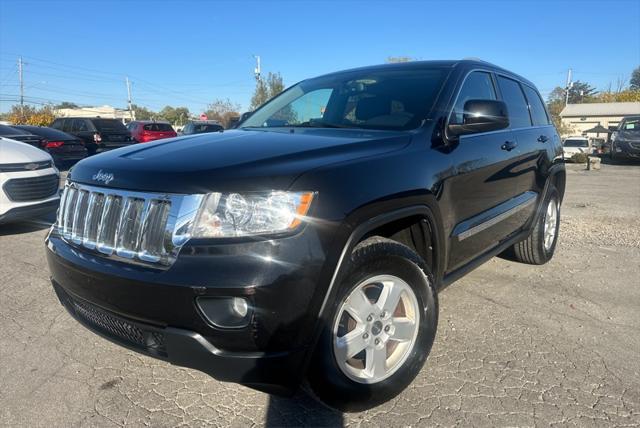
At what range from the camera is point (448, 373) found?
2664mm

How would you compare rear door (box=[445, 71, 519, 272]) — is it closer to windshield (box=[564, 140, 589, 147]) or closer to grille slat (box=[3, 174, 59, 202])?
grille slat (box=[3, 174, 59, 202])

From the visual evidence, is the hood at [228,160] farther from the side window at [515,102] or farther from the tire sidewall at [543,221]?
the tire sidewall at [543,221]

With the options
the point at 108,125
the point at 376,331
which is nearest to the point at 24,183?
the point at 376,331

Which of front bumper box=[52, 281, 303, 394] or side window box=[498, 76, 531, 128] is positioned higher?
side window box=[498, 76, 531, 128]

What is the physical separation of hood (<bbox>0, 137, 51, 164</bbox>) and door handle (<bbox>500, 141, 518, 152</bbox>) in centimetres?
543

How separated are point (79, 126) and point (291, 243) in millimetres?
17896

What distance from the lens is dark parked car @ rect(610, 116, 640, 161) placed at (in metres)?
18.5

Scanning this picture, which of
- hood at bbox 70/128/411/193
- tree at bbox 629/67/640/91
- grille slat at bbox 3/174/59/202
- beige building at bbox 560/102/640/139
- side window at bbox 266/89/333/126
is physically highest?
tree at bbox 629/67/640/91

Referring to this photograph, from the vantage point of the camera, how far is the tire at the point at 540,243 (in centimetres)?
443

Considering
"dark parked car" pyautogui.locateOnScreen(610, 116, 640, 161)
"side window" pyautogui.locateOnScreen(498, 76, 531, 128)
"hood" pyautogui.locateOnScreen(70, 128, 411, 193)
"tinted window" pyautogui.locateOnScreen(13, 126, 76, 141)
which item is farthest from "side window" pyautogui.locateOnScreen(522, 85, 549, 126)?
"dark parked car" pyautogui.locateOnScreen(610, 116, 640, 161)

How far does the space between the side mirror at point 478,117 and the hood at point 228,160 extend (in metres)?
0.38

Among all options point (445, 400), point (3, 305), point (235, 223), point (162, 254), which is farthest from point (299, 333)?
point (3, 305)

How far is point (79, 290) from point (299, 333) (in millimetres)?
1150

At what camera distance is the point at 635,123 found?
18.9 metres
